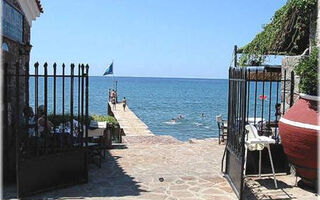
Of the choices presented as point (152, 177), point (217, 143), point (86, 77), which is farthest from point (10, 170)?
point (217, 143)

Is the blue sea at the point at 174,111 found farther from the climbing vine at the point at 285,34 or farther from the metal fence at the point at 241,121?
the metal fence at the point at 241,121

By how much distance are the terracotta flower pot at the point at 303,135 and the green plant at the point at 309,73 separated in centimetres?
14

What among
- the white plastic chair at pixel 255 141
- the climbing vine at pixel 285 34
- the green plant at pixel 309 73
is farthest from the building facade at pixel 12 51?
the climbing vine at pixel 285 34

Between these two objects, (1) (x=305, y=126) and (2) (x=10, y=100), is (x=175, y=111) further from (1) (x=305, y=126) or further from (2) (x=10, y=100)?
(1) (x=305, y=126)

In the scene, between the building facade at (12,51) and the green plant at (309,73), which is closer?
the green plant at (309,73)

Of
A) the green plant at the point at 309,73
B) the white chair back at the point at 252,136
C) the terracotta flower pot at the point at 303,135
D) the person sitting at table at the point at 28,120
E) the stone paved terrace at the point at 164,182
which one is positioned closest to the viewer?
the terracotta flower pot at the point at 303,135

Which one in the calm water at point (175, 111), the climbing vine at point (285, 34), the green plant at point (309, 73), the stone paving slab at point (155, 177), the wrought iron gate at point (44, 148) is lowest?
the calm water at point (175, 111)

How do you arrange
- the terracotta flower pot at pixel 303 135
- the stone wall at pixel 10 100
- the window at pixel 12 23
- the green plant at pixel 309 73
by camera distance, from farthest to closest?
the window at pixel 12 23, the stone wall at pixel 10 100, the green plant at pixel 309 73, the terracotta flower pot at pixel 303 135

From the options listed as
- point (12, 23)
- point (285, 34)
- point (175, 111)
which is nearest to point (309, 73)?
point (285, 34)

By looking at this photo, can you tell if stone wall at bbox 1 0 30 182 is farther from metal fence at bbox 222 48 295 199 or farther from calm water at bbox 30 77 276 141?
calm water at bbox 30 77 276 141

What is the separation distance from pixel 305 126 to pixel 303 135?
0.47ft

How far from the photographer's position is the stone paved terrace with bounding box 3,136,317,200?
252 inches

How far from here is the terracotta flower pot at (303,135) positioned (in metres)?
5.84

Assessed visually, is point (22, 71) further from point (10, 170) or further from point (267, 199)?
point (267, 199)
